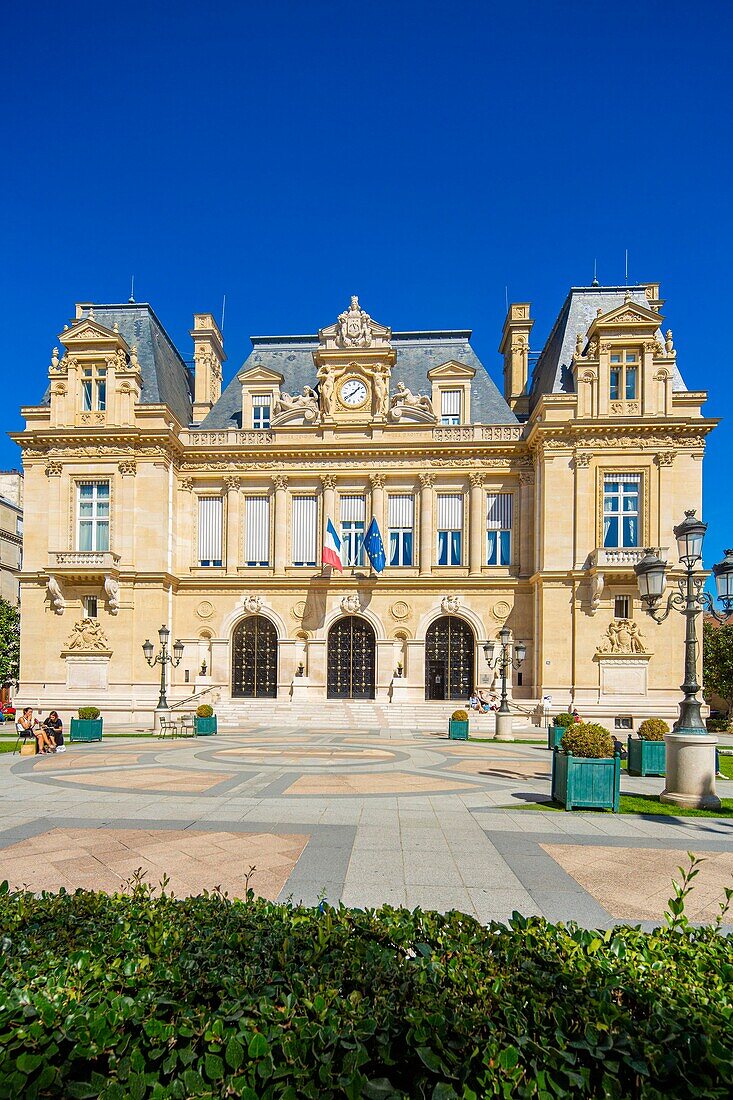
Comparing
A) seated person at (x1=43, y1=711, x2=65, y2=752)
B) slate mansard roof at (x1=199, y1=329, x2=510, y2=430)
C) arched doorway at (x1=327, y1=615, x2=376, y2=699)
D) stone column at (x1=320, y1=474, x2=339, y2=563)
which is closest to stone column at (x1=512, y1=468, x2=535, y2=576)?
slate mansard roof at (x1=199, y1=329, x2=510, y2=430)

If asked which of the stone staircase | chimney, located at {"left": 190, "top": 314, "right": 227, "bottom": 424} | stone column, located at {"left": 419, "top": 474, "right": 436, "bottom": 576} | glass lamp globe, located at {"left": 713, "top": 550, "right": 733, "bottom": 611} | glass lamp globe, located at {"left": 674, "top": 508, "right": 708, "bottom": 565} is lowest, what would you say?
the stone staircase

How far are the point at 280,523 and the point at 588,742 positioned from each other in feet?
Result: 96.6

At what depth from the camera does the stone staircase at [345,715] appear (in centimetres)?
3369

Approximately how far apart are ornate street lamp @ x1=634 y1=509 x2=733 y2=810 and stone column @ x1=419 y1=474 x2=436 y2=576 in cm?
2502

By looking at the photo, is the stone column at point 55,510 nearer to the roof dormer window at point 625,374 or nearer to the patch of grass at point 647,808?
the roof dormer window at point 625,374

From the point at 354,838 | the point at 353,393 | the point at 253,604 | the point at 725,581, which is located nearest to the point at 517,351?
the point at 353,393

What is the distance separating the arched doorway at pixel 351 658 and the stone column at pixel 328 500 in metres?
5.45

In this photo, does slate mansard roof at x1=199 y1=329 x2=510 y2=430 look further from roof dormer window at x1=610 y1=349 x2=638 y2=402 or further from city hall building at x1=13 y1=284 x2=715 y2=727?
roof dormer window at x1=610 y1=349 x2=638 y2=402

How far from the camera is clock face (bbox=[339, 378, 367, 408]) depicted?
4094 cm

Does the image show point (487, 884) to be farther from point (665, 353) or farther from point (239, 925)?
point (665, 353)

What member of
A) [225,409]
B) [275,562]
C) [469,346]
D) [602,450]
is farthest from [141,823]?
[469,346]

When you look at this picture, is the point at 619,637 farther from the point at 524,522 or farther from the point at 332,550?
the point at 332,550

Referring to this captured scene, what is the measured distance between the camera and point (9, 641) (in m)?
42.1

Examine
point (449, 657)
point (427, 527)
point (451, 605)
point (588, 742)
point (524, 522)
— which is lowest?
point (449, 657)
